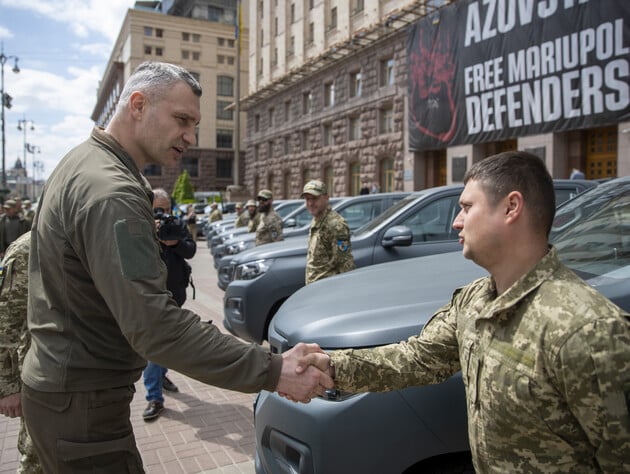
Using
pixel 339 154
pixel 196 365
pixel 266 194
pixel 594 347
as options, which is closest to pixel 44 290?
pixel 196 365

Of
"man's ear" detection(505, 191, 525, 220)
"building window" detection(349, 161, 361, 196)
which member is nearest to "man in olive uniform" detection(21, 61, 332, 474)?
"man's ear" detection(505, 191, 525, 220)

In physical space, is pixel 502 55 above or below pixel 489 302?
above

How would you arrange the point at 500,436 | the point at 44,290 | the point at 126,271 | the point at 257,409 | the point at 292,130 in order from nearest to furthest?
the point at 500,436, the point at 126,271, the point at 44,290, the point at 257,409, the point at 292,130

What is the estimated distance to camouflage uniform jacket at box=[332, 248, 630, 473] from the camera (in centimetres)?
131

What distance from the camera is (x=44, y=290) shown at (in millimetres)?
1866

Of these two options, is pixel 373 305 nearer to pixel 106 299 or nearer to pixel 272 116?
pixel 106 299

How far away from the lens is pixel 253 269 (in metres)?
6.12

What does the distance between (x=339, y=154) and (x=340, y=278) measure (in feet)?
85.1

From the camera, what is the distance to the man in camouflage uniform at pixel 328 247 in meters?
5.33

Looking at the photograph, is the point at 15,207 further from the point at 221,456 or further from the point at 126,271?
the point at 126,271

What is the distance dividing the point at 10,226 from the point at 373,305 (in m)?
9.64

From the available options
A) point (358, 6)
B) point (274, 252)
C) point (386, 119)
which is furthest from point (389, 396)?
point (358, 6)

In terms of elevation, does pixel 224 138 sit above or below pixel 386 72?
above

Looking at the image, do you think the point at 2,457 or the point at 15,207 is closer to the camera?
the point at 2,457
